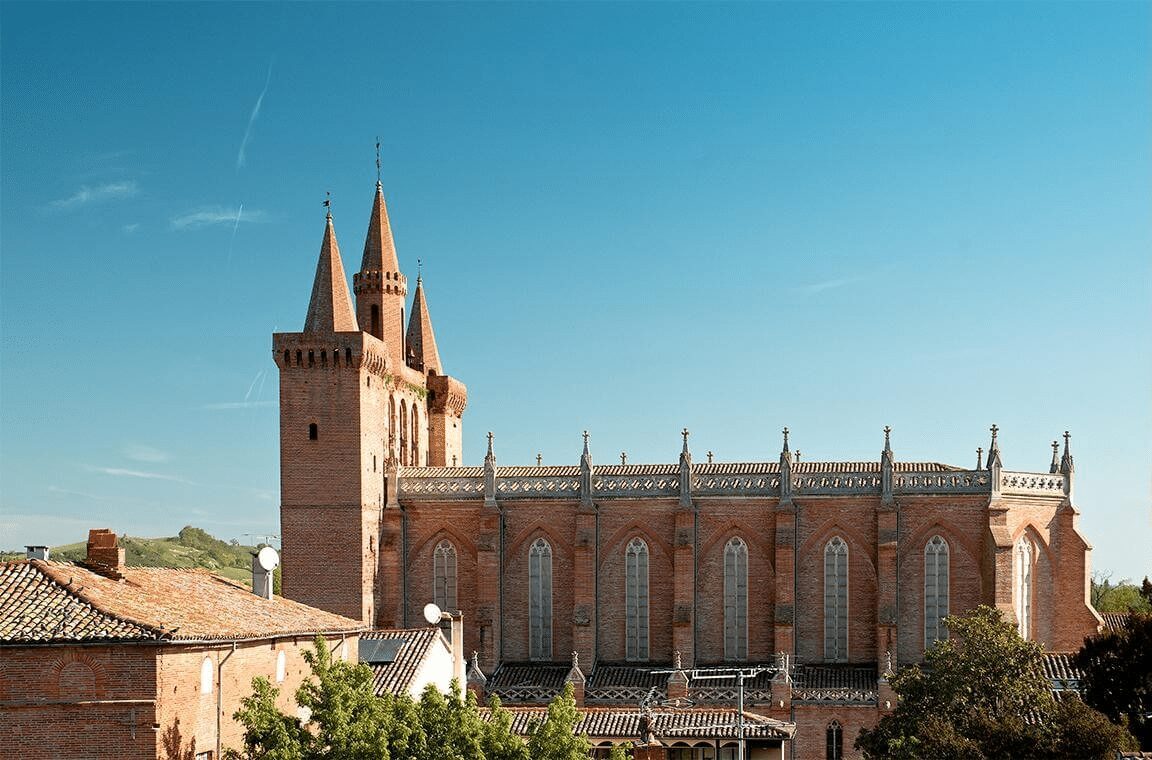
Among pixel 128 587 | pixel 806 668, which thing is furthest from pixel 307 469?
pixel 128 587

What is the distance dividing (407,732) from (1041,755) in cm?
2098

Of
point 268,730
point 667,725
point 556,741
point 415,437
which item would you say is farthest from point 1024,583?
point 268,730

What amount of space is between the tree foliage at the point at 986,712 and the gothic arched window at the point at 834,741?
10.3 metres

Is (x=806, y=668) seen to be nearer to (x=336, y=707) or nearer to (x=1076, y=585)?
(x=1076, y=585)

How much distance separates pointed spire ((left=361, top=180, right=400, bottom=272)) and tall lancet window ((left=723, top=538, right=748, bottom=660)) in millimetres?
25335

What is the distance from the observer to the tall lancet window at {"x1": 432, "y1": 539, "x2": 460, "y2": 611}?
70.8 meters

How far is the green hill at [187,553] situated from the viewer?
154 m

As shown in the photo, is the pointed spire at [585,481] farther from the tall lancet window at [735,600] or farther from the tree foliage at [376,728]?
the tree foliage at [376,728]

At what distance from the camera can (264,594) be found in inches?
1903

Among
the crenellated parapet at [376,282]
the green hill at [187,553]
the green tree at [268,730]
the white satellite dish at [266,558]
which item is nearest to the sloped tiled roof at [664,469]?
the crenellated parapet at [376,282]

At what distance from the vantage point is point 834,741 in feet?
202

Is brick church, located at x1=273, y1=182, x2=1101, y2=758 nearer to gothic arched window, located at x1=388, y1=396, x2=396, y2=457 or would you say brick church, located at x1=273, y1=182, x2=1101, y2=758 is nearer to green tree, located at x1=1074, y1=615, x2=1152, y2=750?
gothic arched window, located at x1=388, y1=396, x2=396, y2=457

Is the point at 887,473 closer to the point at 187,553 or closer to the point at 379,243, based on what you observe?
the point at 379,243

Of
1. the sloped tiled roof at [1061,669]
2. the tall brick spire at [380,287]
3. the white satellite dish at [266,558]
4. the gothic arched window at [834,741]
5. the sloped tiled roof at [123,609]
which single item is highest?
the tall brick spire at [380,287]
